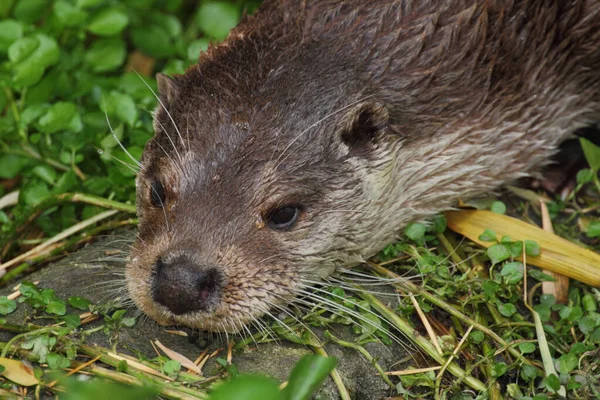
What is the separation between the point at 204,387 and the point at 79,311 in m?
0.54

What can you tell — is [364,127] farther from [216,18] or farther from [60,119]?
[216,18]

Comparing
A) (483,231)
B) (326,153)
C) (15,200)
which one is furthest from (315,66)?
(15,200)

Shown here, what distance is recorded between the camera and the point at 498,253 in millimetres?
2969

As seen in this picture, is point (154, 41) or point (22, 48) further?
point (154, 41)

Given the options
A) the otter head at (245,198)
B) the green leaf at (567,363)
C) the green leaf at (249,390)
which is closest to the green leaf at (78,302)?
the otter head at (245,198)

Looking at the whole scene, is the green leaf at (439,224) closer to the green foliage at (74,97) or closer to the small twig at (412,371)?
the small twig at (412,371)

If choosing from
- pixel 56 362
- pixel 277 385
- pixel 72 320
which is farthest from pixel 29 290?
pixel 277 385

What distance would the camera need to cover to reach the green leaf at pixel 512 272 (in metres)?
2.89

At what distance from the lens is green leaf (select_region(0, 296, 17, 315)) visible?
8.90 feet

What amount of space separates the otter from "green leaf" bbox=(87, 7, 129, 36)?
100 centimetres

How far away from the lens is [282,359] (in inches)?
105

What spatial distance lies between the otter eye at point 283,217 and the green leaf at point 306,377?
3.07 feet

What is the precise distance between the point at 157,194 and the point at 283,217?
0.42m

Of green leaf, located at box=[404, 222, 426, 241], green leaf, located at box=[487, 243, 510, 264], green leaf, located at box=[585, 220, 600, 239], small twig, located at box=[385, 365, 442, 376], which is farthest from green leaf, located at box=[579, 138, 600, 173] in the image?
small twig, located at box=[385, 365, 442, 376]
